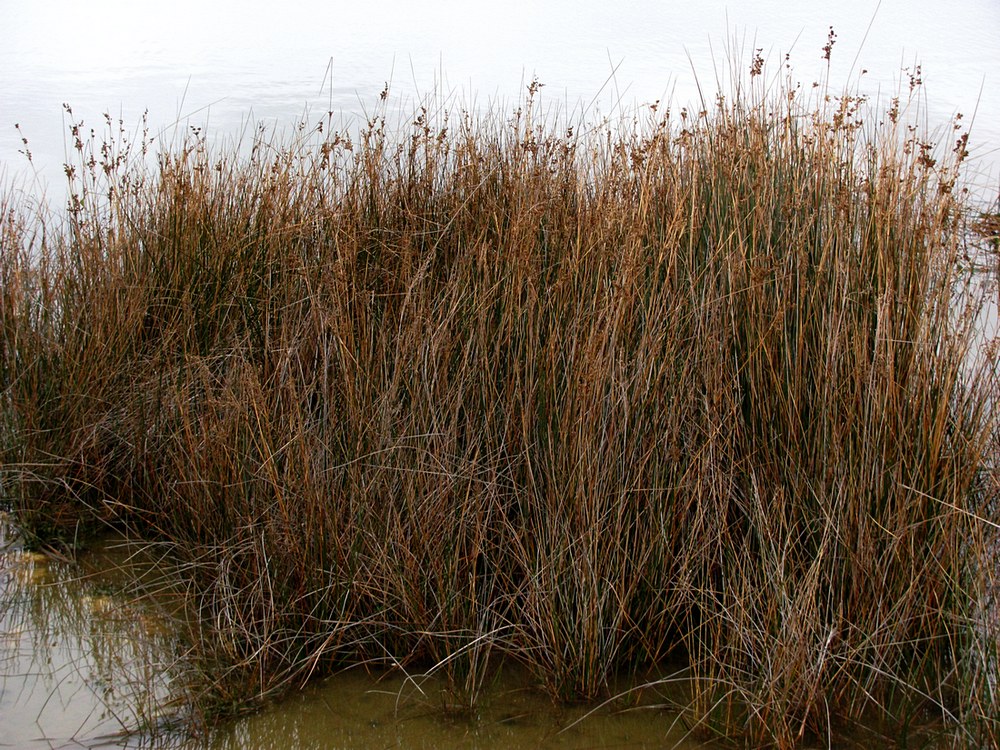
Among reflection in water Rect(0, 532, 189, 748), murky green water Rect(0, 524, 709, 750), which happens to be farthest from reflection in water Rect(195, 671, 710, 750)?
reflection in water Rect(0, 532, 189, 748)

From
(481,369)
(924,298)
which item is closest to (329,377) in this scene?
(481,369)

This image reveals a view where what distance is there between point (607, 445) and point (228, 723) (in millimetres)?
1203

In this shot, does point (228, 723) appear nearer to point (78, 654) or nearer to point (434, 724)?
point (434, 724)

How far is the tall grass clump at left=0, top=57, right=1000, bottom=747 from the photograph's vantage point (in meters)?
2.39

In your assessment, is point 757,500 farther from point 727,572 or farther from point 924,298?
point 924,298

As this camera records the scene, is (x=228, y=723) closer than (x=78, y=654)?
Yes

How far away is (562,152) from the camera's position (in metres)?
3.92

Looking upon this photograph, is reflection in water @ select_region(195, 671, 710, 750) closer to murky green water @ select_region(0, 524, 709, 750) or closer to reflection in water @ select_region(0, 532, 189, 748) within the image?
murky green water @ select_region(0, 524, 709, 750)

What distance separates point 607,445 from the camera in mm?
Answer: 2641

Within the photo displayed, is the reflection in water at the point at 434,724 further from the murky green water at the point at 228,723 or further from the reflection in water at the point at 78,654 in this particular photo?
the reflection in water at the point at 78,654

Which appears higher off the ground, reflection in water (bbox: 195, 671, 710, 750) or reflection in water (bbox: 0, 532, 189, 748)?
reflection in water (bbox: 195, 671, 710, 750)

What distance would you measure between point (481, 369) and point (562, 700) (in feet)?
3.37

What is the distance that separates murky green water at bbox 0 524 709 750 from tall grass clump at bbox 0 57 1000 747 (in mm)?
80

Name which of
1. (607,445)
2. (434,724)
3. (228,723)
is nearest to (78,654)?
(228,723)
